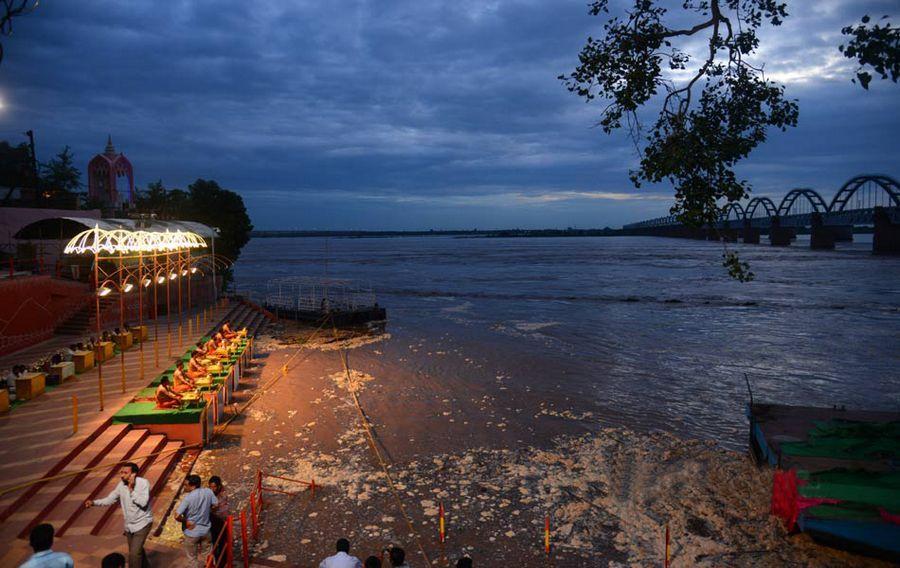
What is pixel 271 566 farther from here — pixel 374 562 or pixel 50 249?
pixel 50 249

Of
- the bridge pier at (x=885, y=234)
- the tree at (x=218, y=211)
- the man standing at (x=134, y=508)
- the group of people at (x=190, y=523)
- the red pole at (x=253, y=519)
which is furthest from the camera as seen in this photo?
the bridge pier at (x=885, y=234)

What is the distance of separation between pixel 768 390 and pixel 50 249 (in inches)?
1350

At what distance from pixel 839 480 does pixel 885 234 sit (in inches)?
5936

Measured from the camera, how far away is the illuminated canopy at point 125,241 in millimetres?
14252

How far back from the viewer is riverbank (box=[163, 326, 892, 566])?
30.4 ft

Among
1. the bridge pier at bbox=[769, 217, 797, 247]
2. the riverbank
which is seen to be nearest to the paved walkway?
the riverbank

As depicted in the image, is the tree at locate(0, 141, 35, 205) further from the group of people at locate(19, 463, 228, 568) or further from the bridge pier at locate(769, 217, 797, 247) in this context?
the bridge pier at locate(769, 217, 797, 247)

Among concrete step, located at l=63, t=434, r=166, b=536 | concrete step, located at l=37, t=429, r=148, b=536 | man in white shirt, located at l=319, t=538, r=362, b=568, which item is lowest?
concrete step, located at l=63, t=434, r=166, b=536

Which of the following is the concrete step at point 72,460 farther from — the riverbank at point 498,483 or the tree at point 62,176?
the tree at point 62,176

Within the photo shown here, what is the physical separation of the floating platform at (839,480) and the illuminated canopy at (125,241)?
54.4ft

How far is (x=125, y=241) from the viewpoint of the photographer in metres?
17.3

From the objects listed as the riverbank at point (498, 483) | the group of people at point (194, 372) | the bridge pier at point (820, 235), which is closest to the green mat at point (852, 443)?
the riverbank at point (498, 483)

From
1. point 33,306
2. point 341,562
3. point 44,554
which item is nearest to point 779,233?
point 33,306

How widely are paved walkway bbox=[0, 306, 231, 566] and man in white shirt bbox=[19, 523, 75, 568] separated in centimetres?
284
